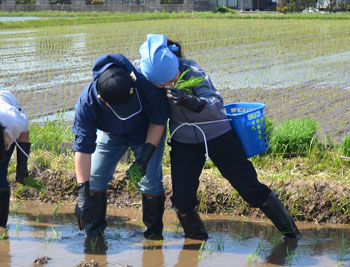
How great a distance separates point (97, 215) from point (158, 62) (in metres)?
1.23

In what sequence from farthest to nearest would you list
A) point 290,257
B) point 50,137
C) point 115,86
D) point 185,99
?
point 50,137 → point 290,257 → point 185,99 → point 115,86

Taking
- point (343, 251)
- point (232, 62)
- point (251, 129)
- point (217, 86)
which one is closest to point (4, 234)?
point (251, 129)

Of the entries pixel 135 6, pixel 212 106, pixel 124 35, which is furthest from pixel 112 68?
pixel 135 6

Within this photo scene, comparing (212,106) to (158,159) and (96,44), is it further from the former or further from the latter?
(96,44)

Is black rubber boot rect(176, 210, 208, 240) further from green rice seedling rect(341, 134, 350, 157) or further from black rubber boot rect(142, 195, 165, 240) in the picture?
green rice seedling rect(341, 134, 350, 157)

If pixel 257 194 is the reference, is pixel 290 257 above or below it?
below

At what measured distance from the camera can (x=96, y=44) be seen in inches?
651

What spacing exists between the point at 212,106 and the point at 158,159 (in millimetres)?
557

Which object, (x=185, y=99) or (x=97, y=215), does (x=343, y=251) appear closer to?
(x=185, y=99)

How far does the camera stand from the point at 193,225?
13.5 ft

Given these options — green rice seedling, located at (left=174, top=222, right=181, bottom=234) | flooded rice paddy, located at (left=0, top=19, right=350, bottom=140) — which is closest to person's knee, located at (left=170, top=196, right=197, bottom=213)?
green rice seedling, located at (left=174, top=222, right=181, bottom=234)

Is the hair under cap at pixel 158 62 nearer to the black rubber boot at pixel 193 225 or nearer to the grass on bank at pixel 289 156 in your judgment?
the black rubber boot at pixel 193 225

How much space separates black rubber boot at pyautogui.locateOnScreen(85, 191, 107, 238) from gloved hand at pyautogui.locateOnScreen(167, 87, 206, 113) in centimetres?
93

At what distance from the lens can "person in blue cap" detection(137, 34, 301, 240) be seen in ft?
12.1
